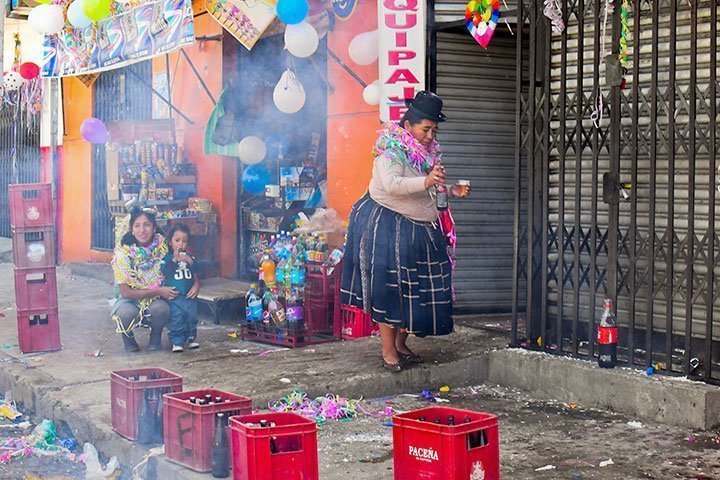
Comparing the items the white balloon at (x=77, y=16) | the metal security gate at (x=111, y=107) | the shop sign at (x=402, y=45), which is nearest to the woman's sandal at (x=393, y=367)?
the shop sign at (x=402, y=45)

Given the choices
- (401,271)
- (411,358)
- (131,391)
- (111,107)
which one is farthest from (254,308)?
(111,107)

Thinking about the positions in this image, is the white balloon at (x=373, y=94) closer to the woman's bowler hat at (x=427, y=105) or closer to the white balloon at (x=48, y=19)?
the woman's bowler hat at (x=427, y=105)

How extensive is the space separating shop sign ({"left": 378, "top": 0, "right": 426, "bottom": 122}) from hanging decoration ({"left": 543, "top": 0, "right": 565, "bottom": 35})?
1.87 meters

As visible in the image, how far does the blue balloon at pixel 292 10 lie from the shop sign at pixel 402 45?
0.89 metres

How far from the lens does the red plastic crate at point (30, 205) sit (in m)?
8.29

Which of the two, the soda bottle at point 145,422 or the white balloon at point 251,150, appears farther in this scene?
the white balloon at point 251,150

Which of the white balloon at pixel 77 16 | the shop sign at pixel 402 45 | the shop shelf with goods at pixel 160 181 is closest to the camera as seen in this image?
the shop sign at pixel 402 45

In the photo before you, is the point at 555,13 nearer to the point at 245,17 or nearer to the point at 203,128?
the point at 245,17

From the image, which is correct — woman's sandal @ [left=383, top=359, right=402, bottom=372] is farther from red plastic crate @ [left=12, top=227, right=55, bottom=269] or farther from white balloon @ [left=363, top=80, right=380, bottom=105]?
red plastic crate @ [left=12, top=227, right=55, bottom=269]

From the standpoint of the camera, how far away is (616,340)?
6.45 meters

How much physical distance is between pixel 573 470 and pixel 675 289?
4.98 feet

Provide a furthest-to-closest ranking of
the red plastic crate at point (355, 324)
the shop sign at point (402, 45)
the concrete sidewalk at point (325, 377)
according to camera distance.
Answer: the red plastic crate at point (355, 324) < the shop sign at point (402, 45) < the concrete sidewalk at point (325, 377)

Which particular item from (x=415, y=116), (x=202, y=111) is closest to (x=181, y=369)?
(x=415, y=116)

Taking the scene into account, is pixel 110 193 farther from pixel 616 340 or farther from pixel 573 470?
pixel 573 470
